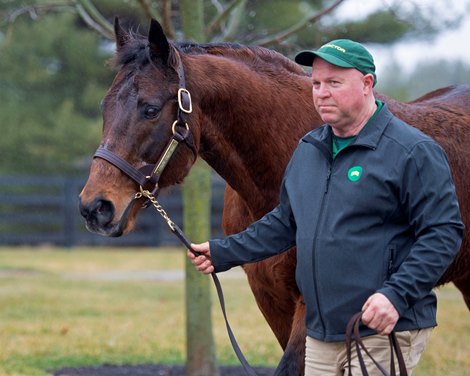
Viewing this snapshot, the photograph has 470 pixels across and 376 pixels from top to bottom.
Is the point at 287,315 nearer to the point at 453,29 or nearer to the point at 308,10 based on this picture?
the point at 453,29

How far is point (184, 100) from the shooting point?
4.13 metres

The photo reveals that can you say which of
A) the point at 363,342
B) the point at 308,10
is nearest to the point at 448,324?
the point at 363,342

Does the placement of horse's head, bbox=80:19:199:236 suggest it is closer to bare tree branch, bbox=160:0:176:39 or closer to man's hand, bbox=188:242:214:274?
man's hand, bbox=188:242:214:274

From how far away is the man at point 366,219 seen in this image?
123 inches

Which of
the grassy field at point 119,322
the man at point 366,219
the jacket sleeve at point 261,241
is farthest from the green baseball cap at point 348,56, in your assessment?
the grassy field at point 119,322

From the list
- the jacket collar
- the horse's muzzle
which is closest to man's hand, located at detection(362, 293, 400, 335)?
the jacket collar

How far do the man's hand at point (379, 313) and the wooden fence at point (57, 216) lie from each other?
62.8 ft

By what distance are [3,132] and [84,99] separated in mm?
2357

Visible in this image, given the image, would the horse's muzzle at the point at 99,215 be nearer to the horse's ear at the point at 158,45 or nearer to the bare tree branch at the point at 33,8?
the horse's ear at the point at 158,45

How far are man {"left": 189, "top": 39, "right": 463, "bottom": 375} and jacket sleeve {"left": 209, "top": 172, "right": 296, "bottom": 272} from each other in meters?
0.22

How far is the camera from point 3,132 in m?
23.7

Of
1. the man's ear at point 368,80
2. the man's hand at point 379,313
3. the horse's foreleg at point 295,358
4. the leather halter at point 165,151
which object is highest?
the man's ear at point 368,80

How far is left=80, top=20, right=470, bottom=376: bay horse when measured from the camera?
3932mm

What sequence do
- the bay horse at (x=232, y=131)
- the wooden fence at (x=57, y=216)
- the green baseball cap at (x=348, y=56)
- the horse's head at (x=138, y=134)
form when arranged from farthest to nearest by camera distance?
the wooden fence at (x=57, y=216) → the bay horse at (x=232, y=131) → the horse's head at (x=138, y=134) → the green baseball cap at (x=348, y=56)
